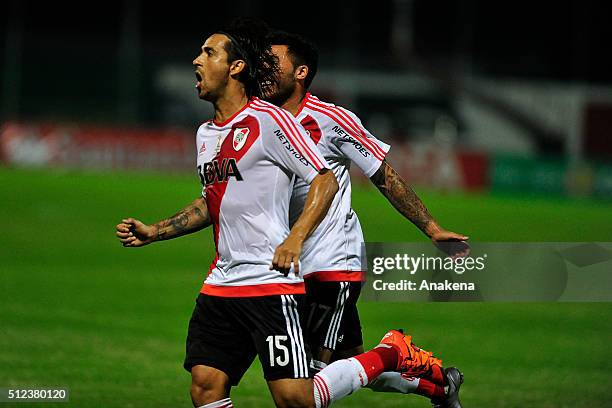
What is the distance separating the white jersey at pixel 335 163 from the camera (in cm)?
624

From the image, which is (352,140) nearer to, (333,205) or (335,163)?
(335,163)

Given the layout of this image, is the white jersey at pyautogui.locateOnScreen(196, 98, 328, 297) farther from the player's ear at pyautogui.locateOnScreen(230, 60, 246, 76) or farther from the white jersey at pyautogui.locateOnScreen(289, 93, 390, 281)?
the white jersey at pyautogui.locateOnScreen(289, 93, 390, 281)

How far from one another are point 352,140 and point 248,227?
104cm

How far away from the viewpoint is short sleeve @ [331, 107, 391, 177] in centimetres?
624

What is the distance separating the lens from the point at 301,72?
6359 millimetres

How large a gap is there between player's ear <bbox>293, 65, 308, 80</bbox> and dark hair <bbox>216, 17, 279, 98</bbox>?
404mm

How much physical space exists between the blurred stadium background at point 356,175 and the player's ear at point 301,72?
2.59m

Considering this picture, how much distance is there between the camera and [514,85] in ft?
166

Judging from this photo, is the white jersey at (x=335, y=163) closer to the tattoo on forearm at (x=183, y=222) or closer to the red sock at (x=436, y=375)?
the tattoo on forearm at (x=183, y=222)

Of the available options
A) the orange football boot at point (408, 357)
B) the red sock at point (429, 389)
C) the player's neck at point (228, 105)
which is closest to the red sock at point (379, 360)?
the orange football boot at point (408, 357)

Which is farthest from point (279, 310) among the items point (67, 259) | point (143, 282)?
point (67, 259)

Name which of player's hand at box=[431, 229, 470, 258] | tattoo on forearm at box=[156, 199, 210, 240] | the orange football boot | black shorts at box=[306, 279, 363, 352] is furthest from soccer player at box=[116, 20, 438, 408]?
player's hand at box=[431, 229, 470, 258]

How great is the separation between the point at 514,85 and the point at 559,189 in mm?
14766

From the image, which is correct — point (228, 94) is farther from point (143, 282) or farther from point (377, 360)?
point (143, 282)
